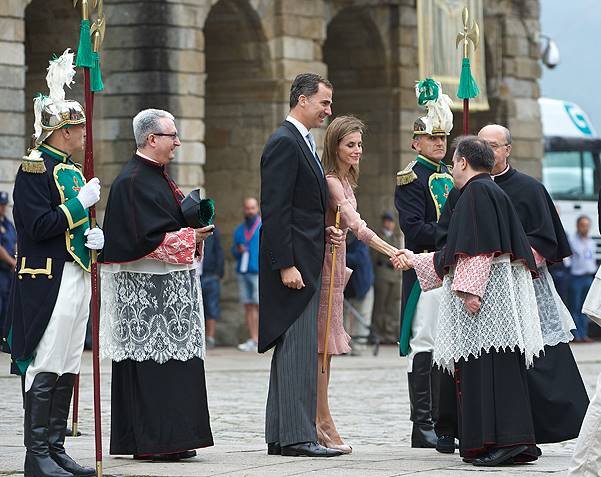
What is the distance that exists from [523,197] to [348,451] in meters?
1.82

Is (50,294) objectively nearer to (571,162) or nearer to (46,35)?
(46,35)

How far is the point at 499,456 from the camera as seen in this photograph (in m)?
10.0

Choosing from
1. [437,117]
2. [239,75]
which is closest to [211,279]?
[239,75]

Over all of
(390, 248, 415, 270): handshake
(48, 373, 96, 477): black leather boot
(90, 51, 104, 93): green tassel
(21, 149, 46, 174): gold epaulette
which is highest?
(90, 51, 104, 93): green tassel

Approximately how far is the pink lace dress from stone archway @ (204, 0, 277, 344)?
13.1 meters

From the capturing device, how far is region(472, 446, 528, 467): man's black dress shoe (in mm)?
10047

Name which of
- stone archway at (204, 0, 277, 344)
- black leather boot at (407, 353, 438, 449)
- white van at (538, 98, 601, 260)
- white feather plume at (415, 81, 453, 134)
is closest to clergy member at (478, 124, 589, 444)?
white feather plume at (415, 81, 453, 134)

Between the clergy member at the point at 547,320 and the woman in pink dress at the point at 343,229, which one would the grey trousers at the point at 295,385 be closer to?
the woman in pink dress at the point at 343,229

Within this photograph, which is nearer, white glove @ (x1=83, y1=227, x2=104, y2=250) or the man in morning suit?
white glove @ (x1=83, y1=227, x2=104, y2=250)

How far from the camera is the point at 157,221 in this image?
10266 mm

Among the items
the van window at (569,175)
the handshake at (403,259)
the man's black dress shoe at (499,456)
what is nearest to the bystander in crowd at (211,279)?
the van window at (569,175)

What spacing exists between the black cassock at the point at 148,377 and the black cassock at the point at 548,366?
1.91m

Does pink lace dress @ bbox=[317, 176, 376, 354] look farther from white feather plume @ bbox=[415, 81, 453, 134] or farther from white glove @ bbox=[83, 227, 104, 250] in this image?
white glove @ bbox=[83, 227, 104, 250]

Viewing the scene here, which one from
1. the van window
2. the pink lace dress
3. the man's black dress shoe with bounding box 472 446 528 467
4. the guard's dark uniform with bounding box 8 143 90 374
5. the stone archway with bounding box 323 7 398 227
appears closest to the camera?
the guard's dark uniform with bounding box 8 143 90 374
